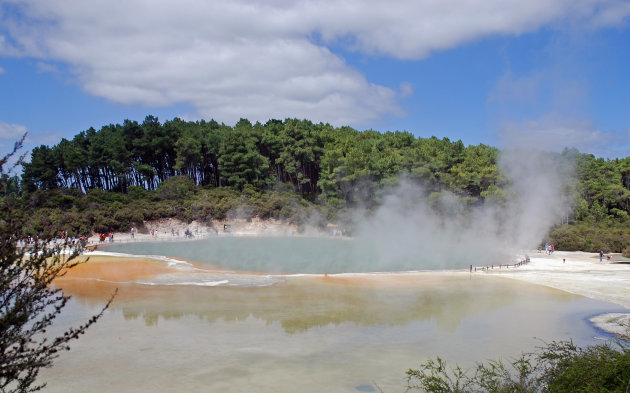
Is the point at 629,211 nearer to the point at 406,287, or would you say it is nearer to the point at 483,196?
the point at 483,196

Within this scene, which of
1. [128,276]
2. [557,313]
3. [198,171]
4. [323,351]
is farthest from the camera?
[198,171]

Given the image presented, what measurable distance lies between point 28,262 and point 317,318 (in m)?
13.5

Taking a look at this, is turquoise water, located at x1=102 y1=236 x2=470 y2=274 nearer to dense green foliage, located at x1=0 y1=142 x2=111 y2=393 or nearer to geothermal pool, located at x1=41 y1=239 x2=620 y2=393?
geothermal pool, located at x1=41 y1=239 x2=620 y2=393

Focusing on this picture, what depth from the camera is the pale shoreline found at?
22.8 meters

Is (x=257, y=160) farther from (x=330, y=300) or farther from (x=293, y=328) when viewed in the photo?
(x=293, y=328)

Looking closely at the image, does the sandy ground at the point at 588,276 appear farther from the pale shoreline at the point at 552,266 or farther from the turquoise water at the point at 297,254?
the turquoise water at the point at 297,254

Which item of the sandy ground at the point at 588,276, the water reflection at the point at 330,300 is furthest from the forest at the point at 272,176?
the water reflection at the point at 330,300

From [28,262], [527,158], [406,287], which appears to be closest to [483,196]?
[527,158]

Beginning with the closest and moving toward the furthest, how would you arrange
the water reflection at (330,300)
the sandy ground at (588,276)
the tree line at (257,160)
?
the water reflection at (330,300), the sandy ground at (588,276), the tree line at (257,160)

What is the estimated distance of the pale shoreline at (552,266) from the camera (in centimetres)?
2280

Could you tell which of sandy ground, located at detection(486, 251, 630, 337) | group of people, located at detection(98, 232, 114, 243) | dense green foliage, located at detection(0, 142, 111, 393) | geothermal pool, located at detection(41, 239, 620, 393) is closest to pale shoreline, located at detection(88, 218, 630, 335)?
sandy ground, located at detection(486, 251, 630, 337)

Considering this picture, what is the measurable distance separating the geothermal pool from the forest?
2204 centimetres

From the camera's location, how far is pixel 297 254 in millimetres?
38031

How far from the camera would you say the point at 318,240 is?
49656 mm
